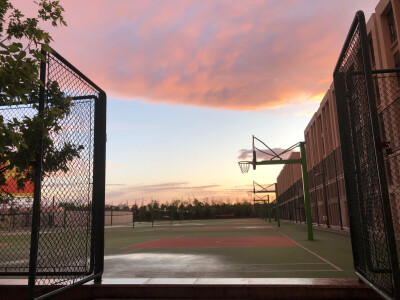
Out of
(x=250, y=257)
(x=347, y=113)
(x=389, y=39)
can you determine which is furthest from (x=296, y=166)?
(x=347, y=113)

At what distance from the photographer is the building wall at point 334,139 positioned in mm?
14070

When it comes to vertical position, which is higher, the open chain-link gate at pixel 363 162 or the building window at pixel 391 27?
the building window at pixel 391 27

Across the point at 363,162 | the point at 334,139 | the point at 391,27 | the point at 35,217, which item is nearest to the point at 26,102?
the point at 35,217

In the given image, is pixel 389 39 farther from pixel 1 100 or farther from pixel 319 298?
pixel 1 100

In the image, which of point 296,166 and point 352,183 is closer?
point 352,183

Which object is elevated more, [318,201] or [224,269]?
[318,201]

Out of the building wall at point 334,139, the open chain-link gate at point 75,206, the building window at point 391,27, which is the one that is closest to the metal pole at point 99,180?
the open chain-link gate at point 75,206

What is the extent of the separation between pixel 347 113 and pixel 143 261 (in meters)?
6.98

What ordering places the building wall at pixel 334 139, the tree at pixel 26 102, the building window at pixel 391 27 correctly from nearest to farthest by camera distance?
the tree at pixel 26 102 < the building wall at pixel 334 139 < the building window at pixel 391 27

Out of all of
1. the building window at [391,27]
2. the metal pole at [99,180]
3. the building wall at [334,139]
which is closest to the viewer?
the metal pole at [99,180]

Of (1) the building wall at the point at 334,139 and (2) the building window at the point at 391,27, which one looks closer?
(1) the building wall at the point at 334,139

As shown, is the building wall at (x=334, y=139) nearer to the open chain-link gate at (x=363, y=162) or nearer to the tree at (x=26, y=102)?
the open chain-link gate at (x=363, y=162)

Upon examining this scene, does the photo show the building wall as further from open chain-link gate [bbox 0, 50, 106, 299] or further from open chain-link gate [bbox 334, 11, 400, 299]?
open chain-link gate [bbox 0, 50, 106, 299]

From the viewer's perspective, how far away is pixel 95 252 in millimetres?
6172
